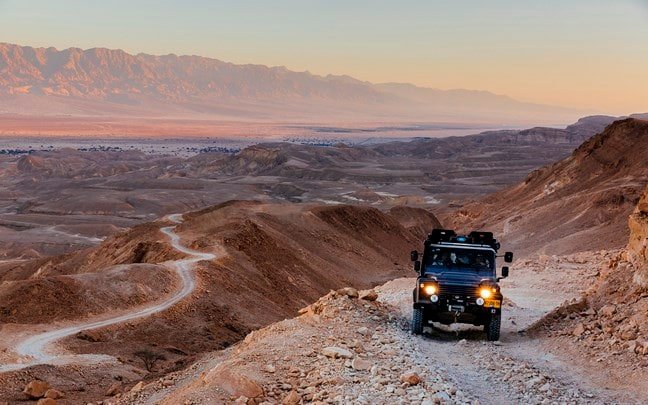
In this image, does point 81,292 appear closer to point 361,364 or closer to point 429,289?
point 429,289

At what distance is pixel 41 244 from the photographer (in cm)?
9906

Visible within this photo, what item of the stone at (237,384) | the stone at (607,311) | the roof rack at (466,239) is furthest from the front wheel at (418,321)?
the stone at (237,384)

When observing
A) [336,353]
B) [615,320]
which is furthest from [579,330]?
[336,353]

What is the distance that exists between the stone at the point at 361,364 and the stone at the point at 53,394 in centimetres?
1074

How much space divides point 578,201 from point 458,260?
56.7 m

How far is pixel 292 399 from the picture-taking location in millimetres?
11828

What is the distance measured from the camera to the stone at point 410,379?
12.4 metres

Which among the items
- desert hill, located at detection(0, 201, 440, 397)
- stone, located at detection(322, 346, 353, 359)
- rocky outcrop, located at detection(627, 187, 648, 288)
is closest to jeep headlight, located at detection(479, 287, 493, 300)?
rocky outcrop, located at detection(627, 187, 648, 288)

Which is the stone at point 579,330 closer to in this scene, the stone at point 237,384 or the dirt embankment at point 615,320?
the dirt embankment at point 615,320

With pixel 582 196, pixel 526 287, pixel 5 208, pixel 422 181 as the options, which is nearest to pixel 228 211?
pixel 582 196

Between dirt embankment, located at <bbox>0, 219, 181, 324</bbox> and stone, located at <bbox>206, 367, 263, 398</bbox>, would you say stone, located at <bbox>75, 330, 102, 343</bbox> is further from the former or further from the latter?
stone, located at <bbox>206, 367, 263, 398</bbox>

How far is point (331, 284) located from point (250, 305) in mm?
13095

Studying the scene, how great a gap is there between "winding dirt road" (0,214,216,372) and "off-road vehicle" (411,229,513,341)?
13.1m

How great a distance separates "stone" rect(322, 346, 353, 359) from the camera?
14.0m
